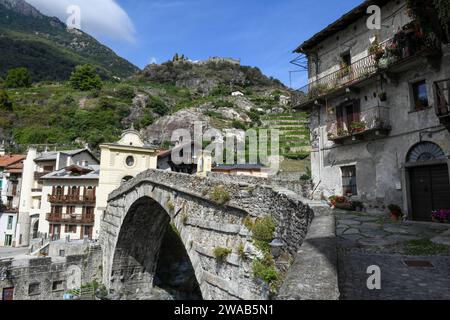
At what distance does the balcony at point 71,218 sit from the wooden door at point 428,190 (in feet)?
98.9

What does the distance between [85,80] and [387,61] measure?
9157cm

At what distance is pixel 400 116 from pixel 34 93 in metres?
90.5

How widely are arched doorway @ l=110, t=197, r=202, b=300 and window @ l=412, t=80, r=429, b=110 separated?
666 inches

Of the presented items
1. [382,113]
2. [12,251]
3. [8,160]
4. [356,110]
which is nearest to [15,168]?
[8,160]

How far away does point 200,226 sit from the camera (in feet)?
38.0

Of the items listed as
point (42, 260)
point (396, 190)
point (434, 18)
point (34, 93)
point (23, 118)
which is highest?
point (34, 93)

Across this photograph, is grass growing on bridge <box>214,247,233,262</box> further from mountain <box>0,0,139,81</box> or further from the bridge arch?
mountain <box>0,0,139,81</box>

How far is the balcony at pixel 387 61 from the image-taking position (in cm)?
1167

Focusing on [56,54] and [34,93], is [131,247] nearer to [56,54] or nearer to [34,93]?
[34,93]

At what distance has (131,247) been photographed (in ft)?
84.2

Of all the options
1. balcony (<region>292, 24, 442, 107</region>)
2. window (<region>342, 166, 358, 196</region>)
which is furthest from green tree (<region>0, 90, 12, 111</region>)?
window (<region>342, 166, 358, 196</region>)

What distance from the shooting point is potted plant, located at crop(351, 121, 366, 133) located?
14.3 metres

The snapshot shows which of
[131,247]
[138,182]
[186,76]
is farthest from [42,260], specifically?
[186,76]

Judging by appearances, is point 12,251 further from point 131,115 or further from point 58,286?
point 131,115
